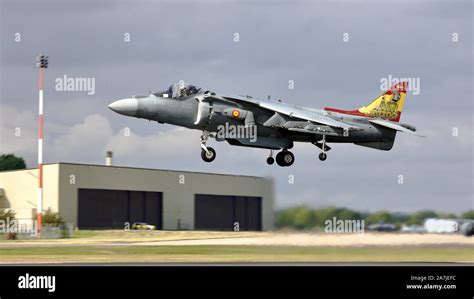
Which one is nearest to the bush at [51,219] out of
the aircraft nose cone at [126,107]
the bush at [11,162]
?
the aircraft nose cone at [126,107]

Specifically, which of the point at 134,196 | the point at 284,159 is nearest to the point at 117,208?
the point at 134,196

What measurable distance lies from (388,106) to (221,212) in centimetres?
4180

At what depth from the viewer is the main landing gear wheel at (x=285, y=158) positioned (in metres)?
37.2

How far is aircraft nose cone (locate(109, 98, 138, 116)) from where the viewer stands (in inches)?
1372

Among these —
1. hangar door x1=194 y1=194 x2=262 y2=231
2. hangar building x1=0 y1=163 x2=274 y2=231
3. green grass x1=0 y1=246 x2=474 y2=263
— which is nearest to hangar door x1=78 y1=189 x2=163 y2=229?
hangar building x1=0 y1=163 x2=274 y2=231

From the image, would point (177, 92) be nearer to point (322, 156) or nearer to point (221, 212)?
point (322, 156)

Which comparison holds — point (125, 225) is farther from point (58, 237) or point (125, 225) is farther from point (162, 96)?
point (162, 96)

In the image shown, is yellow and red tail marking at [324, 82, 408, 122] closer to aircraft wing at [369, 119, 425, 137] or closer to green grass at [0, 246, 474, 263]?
aircraft wing at [369, 119, 425, 137]

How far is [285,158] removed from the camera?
37219 millimetres

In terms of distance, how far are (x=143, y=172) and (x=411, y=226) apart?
48.7 meters

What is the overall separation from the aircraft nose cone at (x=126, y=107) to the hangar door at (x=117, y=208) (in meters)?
41.2

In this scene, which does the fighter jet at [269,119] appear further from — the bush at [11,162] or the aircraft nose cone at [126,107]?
the bush at [11,162]
